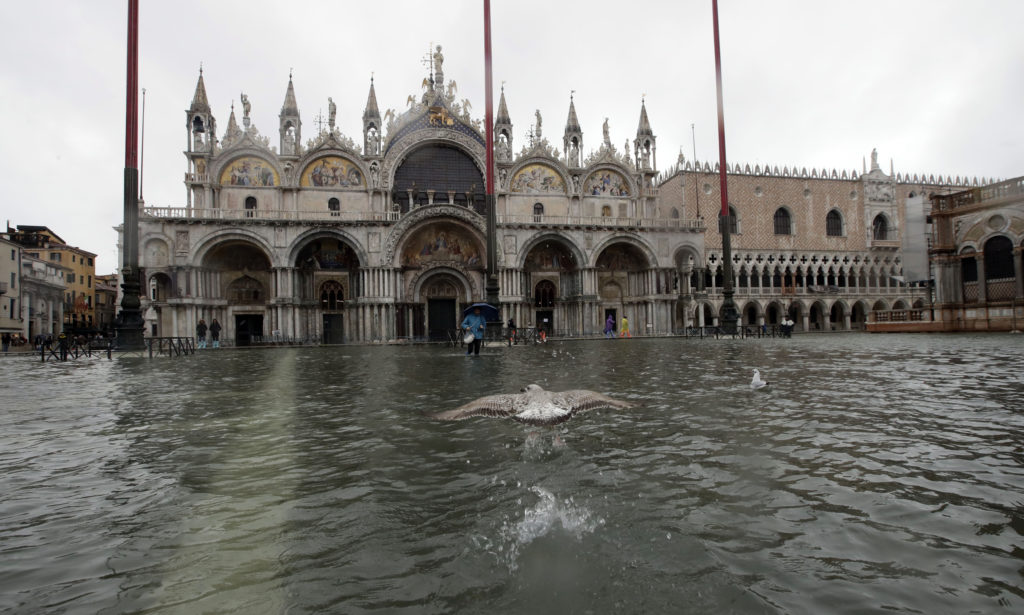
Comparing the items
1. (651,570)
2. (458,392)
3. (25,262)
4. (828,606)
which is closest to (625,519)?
(651,570)

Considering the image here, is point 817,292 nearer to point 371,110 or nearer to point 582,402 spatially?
point 371,110

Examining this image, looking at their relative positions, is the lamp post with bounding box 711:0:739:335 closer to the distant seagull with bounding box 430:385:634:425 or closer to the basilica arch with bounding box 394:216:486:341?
the basilica arch with bounding box 394:216:486:341

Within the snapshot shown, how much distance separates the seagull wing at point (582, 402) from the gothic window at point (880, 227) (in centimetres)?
4917

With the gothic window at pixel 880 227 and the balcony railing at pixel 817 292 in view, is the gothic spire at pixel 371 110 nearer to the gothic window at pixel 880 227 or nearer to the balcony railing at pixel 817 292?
the balcony railing at pixel 817 292

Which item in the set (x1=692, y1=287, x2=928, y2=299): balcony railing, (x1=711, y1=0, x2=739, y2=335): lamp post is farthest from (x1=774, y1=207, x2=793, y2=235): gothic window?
(x1=711, y1=0, x2=739, y2=335): lamp post

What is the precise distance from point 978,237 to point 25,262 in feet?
217

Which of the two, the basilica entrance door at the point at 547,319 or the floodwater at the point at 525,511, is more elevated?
the basilica entrance door at the point at 547,319

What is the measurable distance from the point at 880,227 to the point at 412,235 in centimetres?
4022

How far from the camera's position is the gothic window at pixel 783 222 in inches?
1665

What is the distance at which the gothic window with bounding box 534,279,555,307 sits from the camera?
35.5m

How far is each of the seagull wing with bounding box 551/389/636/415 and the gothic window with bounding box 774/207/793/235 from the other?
42345 mm

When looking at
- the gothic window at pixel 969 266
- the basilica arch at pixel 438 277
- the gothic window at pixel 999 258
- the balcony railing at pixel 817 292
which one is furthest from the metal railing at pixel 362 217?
the gothic window at pixel 999 258

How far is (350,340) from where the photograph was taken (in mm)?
32469

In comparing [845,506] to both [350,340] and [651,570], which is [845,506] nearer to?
[651,570]
